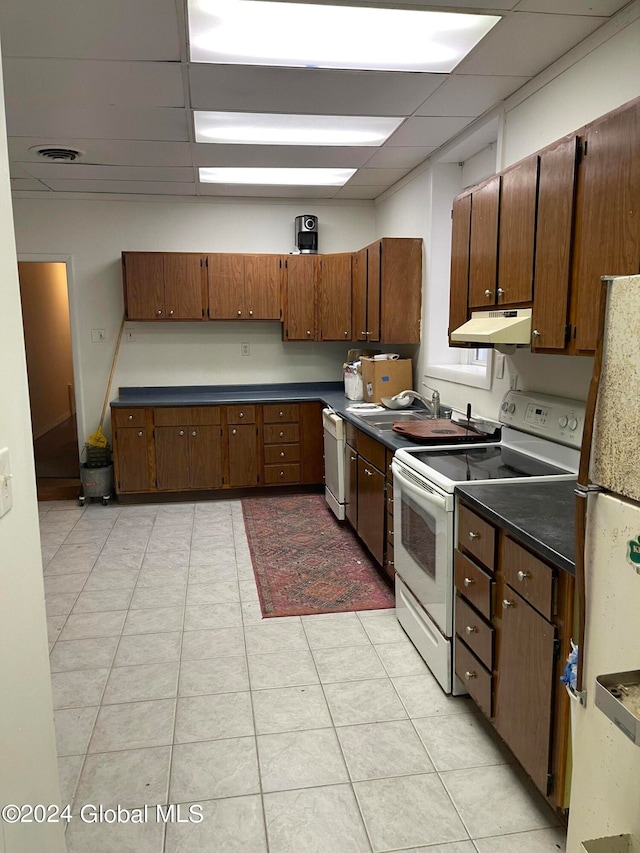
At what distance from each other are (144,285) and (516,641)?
4.23 metres

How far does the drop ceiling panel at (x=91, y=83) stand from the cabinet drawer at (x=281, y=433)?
2692 mm

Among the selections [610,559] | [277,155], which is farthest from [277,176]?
[610,559]

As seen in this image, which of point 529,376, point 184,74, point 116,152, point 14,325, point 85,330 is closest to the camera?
point 14,325

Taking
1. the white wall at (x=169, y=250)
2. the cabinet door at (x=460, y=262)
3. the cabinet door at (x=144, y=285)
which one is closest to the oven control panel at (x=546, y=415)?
the cabinet door at (x=460, y=262)

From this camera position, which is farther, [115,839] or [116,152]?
[116,152]

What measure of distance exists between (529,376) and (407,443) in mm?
674

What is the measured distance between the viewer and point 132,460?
502cm

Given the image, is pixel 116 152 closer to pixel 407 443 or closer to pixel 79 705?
pixel 407 443

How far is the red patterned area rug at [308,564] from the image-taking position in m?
3.29

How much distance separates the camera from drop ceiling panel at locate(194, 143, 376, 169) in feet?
12.7

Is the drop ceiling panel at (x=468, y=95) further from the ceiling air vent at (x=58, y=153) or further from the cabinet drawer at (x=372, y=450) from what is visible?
the ceiling air vent at (x=58, y=153)

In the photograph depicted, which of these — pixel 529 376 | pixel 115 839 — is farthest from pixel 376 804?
pixel 529 376

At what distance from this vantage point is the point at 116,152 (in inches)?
153

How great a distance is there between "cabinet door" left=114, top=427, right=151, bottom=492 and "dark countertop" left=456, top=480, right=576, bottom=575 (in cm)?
342
